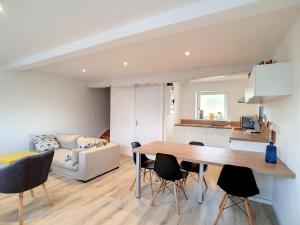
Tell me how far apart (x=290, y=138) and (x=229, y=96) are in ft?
12.6

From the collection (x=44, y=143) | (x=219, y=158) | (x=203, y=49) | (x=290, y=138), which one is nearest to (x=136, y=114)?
(x=44, y=143)

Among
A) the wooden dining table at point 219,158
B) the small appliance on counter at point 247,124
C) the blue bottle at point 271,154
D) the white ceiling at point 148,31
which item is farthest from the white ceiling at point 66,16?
the small appliance on counter at point 247,124

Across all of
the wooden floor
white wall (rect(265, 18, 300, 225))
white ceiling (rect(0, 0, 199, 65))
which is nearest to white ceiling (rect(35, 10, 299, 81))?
white wall (rect(265, 18, 300, 225))

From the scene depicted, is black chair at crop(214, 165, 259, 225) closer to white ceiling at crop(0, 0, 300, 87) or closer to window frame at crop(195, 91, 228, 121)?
white ceiling at crop(0, 0, 300, 87)

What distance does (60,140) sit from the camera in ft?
15.5

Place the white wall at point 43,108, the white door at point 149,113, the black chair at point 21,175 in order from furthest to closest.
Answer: the white door at point 149,113, the white wall at point 43,108, the black chair at point 21,175

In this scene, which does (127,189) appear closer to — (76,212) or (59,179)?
(76,212)

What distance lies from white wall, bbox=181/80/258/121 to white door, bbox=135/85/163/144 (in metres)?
1.70

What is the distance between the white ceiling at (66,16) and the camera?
165 cm

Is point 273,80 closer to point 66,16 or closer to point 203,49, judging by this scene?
point 203,49

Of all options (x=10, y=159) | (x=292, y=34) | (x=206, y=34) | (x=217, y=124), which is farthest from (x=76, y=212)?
(x=217, y=124)

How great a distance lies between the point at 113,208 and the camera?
8.51 ft

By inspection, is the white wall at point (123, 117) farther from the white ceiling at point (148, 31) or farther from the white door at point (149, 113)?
the white ceiling at point (148, 31)

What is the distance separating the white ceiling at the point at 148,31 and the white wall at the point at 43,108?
2.30 ft
